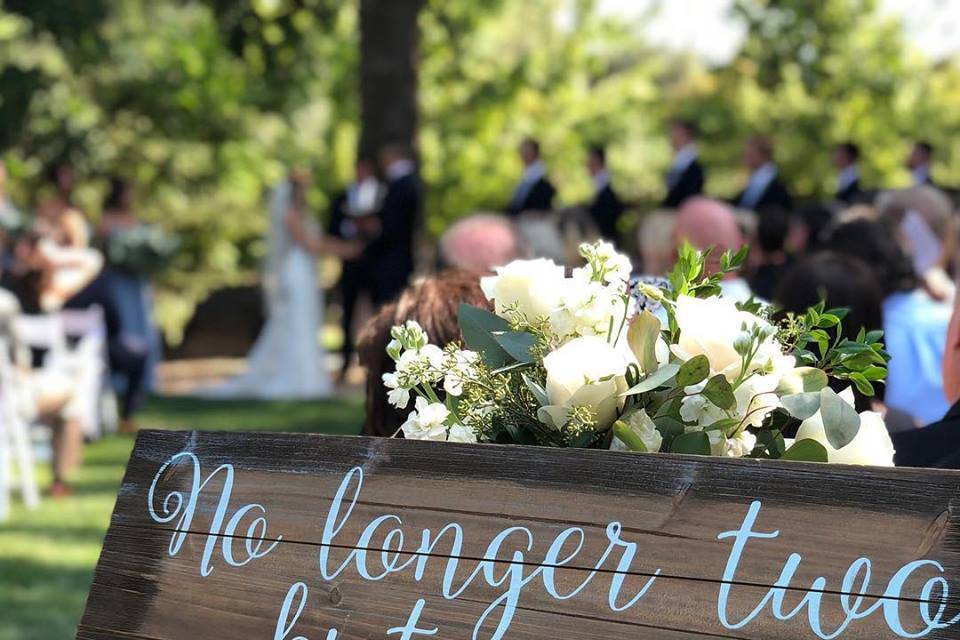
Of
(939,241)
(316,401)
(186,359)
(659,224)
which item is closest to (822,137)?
(186,359)

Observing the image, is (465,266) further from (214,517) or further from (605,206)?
(605,206)

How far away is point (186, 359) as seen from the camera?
69.3 feet

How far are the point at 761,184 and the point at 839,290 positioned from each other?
30.9 ft

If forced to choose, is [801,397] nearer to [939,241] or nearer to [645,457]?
[645,457]

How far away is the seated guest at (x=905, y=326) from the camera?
16.9ft

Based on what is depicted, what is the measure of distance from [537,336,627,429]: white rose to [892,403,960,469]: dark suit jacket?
1.22 m

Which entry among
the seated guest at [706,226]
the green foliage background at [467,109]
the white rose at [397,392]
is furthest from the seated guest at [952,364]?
the green foliage background at [467,109]

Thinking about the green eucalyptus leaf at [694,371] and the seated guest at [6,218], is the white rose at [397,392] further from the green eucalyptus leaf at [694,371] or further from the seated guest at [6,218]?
the seated guest at [6,218]

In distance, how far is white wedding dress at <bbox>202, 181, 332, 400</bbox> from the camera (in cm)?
1366

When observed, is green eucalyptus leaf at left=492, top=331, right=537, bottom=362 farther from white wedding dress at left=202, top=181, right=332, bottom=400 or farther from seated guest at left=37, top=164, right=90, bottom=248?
white wedding dress at left=202, top=181, right=332, bottom=400

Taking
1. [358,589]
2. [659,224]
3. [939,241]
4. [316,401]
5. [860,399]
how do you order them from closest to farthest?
[358,589]
[860,399]
[659,224]
[939,241]
[316,401]

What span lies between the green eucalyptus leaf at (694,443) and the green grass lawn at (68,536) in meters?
1.51

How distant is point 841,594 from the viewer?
153cm

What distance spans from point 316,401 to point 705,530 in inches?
444
